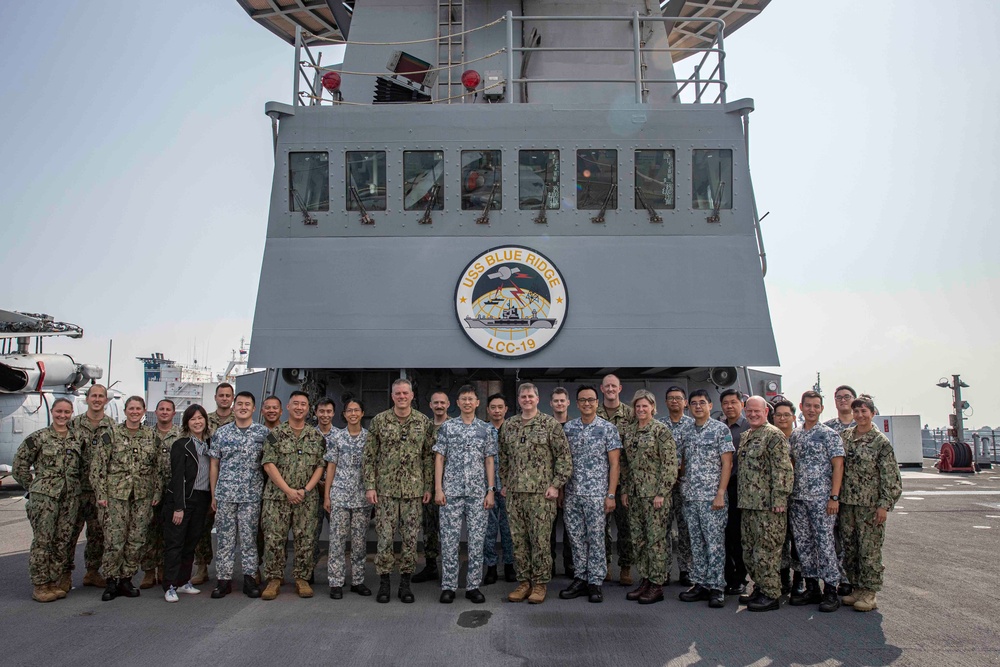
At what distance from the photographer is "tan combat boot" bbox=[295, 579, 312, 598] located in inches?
255

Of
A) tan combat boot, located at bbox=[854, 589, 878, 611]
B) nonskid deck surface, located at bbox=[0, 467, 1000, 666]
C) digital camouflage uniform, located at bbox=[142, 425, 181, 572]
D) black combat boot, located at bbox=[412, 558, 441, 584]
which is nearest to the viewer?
nonskid deck surface, located at bbox=[0, 467, 1000, 666]

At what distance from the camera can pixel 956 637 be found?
5344 millimetres

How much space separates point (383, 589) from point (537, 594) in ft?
4.24

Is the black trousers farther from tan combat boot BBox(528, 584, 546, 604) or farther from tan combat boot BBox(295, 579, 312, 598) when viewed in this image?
tan combat boot BBox(528, 584, 546, 604)

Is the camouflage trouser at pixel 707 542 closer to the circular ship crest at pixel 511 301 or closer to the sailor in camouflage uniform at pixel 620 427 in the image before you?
the sailor in camouflage uniform at pixel 620 427

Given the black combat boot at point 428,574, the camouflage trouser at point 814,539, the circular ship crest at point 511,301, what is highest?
the circular ship crest at point 511,301

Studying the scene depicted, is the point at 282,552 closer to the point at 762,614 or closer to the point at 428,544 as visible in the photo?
the point at 428,544

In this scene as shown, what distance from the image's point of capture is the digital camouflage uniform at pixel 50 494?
6.49m

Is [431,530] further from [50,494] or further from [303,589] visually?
[50,494]

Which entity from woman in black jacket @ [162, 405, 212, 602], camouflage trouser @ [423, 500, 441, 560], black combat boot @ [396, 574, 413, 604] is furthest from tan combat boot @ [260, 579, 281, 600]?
camouflage trouser @ [423, 500, 441, 560]

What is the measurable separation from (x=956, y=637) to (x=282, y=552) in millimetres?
5304

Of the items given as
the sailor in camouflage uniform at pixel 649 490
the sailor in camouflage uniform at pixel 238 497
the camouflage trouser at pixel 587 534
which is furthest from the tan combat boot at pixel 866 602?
the sailor in camouflage uniform at pixel 238 497

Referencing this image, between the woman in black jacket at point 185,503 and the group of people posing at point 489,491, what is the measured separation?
2cm

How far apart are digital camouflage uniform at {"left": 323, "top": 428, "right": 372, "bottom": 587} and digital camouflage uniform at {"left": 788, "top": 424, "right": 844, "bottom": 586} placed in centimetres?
366
